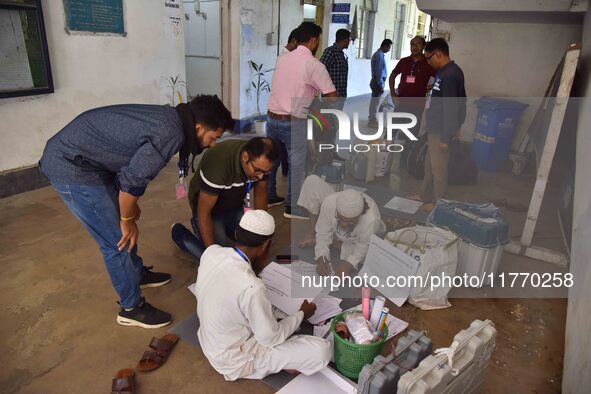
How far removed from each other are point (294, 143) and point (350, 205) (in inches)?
38.3

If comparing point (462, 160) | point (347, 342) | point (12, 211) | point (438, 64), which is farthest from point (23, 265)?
point (462, 160)

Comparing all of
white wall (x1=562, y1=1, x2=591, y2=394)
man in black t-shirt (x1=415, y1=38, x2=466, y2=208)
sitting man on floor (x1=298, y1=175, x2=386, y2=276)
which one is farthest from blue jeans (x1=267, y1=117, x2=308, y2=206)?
white wall (x1=562, y1=1, x2=591, y2=394)

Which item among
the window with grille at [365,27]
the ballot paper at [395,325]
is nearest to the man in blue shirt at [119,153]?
the ballot paper at [395,325]

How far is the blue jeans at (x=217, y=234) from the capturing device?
253 cm

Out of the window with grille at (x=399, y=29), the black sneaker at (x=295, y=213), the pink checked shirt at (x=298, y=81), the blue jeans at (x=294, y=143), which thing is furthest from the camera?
the window with grille at (x=399, y=29)

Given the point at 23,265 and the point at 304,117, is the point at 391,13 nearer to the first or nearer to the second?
the point at 304,117

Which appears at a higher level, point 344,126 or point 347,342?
point 344,126

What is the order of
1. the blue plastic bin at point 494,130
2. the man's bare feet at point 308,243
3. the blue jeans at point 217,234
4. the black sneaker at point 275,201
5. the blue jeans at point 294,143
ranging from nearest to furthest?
the blue jeans at point 217,234 → the man's bare feet at point 308,243 → the blue jeans at point 294,143 → the black sneaker at point 275,201 → the blue plastic bin at point 494,130

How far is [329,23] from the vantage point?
6.82 meters

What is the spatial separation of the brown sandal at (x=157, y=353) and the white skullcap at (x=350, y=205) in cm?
105

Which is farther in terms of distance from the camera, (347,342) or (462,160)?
(462,160)

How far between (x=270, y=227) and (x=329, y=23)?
5.87m

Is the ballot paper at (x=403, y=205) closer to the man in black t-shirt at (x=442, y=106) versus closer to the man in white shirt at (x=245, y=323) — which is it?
the man in black t-shirt at (x=442, y=106)

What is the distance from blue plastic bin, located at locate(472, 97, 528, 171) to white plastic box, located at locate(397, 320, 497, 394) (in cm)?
343
